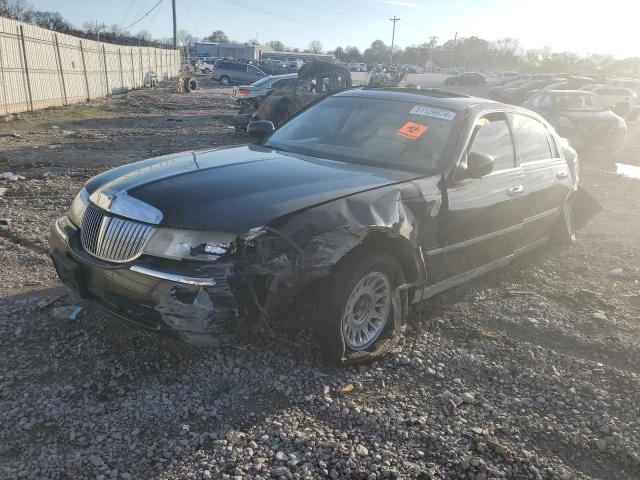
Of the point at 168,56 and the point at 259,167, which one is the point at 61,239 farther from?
the point at 168,56

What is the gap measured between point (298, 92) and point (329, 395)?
12403 millimetres

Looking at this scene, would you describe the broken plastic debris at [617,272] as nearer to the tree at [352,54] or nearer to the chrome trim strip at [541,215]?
the chrome trim strip at [541,215]

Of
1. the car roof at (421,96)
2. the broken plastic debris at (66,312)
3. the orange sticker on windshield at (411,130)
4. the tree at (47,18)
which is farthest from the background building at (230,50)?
the broken plastic debris at (66,312)

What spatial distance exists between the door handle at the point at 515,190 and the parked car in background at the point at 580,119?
9.08 m

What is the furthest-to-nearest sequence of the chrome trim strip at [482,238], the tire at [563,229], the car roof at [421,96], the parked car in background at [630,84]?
the parked car in background at [630,84], the tire at [563,229], the car roof at [421,96], the chrome trim strip at [482,238]

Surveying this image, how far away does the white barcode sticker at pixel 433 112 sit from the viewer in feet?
13.8

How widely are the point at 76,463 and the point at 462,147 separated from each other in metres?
3.21

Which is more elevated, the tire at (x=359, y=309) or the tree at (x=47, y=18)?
the tree at (x=47, y=18)

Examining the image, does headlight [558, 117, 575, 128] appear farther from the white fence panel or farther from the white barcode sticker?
the white fence panel

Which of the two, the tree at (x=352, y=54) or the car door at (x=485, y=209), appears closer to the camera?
the car door at (x=485, y=209)

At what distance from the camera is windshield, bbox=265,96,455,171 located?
3.99 meters

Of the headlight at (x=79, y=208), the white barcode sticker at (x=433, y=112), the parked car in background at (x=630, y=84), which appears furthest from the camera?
the parked car in background at (x=630, y=84)

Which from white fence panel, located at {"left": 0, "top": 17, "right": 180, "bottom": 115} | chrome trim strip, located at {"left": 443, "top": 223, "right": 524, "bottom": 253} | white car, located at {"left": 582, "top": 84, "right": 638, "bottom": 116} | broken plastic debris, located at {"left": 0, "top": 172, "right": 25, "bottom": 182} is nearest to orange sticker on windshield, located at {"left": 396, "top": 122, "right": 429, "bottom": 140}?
chrome trim strip, located at {"left": 443, "top": 223, "right": 524, "bottom": 253}

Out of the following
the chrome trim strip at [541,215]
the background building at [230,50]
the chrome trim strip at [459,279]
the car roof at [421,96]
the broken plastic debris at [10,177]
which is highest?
the background building at [230,50]
